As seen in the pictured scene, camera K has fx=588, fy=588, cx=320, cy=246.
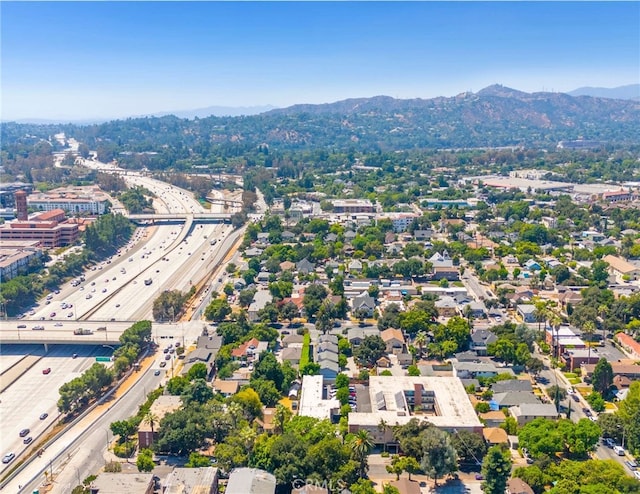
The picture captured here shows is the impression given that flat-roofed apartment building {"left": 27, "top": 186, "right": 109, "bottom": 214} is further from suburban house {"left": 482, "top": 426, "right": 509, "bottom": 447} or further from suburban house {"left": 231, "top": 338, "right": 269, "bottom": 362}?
suburban house {"left": 482, "top": 426, "right": 509, "bottom": 447}

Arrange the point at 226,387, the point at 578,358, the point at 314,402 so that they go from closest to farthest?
1. the point at 314,402
2. the point at 226,387
3. the point at 578,358

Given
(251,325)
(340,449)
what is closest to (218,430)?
(340,449)

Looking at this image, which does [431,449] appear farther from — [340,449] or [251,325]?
[251,325]

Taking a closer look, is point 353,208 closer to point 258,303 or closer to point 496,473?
point 258,303

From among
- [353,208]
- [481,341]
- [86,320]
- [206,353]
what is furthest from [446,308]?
[353,208]

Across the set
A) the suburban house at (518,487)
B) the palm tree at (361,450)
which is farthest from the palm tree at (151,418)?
the suburban house at (518,487)
